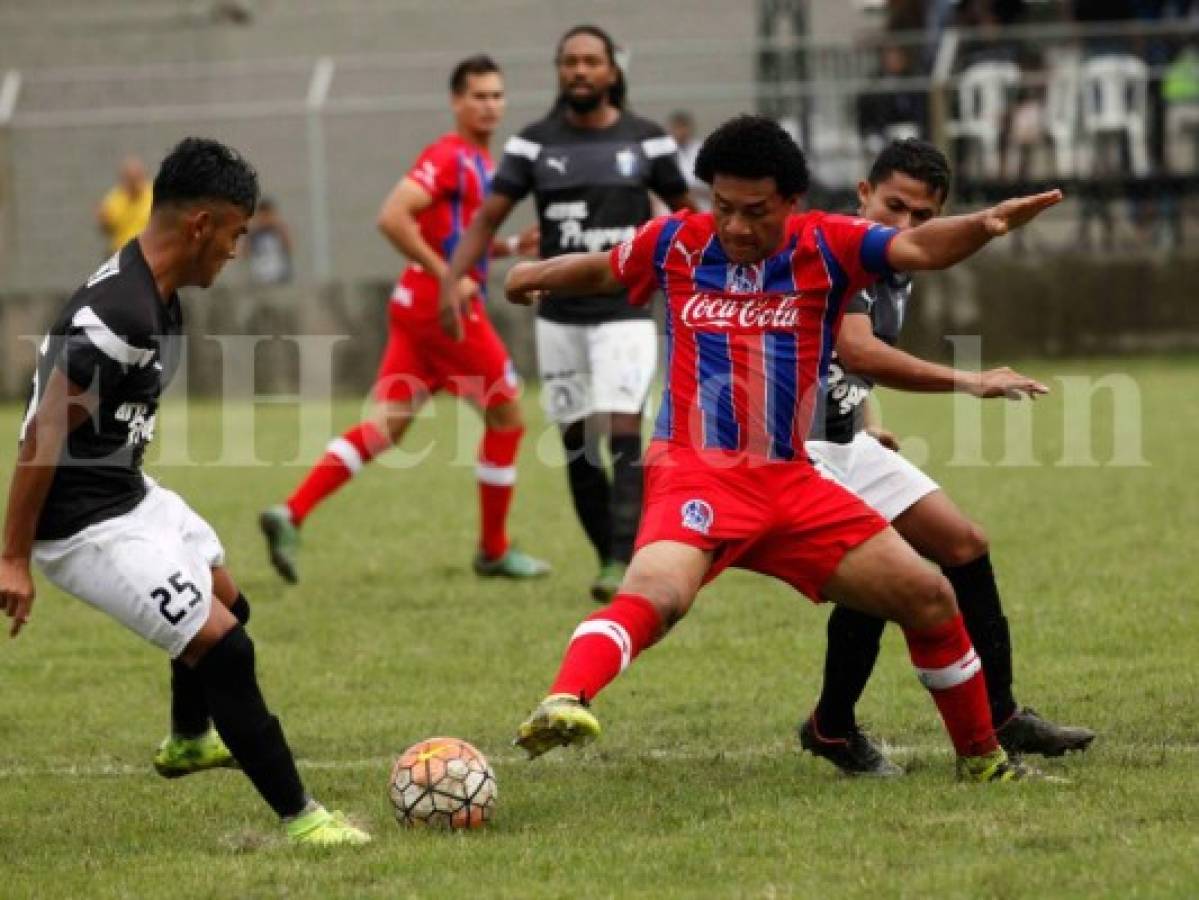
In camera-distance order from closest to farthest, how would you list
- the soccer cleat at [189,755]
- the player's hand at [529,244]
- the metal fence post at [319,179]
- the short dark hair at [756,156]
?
the short dark hair at [756,156], the soccer cleat at [189,755], the player's hand at [529,244], the metal fence post at [319,179]

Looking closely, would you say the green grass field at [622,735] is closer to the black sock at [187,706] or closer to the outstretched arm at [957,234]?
the black sock at [187,706]

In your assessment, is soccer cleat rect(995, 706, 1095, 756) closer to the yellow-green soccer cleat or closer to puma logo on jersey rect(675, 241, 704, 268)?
the yellow-green soccer cleat

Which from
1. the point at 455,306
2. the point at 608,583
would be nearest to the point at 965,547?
the point at 608,583

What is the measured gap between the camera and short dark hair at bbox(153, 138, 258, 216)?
5648 millimetres

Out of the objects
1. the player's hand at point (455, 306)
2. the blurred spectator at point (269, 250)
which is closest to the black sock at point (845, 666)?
the player's hand at point (455, 306)

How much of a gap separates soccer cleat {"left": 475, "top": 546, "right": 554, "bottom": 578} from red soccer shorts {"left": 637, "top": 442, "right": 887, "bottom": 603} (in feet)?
15.2

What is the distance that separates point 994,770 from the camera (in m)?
6.04

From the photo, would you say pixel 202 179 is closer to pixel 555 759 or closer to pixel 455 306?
pixel 555 759

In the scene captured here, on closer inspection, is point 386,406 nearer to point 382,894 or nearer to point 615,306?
point 615,306

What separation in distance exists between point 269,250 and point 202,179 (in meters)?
16.8

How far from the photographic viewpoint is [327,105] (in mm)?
22219

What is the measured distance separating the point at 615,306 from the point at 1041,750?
13.9ft

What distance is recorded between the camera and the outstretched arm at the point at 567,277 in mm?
6191

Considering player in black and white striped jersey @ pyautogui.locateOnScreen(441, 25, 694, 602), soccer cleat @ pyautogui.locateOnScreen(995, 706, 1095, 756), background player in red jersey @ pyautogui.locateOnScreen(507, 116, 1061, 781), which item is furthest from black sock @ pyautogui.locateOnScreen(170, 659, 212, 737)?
player in black and white striped jersey @ pyautogui.locateOnScreen(441, 25, 694, 602)
